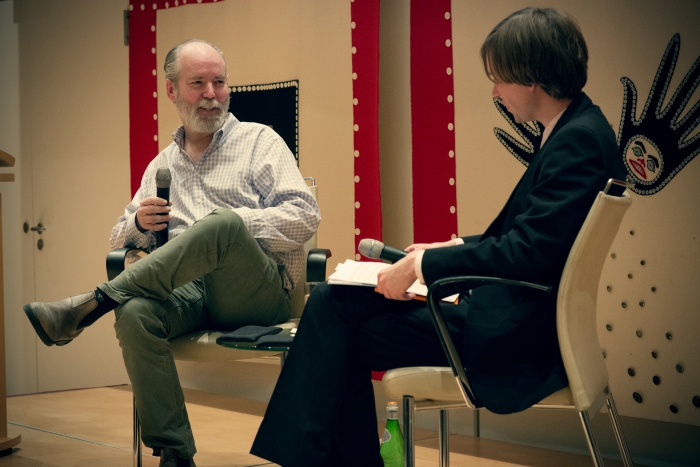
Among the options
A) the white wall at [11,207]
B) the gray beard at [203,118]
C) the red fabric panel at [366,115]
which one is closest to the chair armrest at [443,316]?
the gray beard at [203,118]

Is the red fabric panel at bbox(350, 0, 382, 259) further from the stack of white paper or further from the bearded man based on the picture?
the stack of white paper

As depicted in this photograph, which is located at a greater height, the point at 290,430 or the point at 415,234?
the point at 415,234

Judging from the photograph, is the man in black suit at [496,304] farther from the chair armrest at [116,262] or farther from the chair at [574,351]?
the chair armrest at [116,262]

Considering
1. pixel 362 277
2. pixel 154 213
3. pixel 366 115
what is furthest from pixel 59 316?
pixel 366 115

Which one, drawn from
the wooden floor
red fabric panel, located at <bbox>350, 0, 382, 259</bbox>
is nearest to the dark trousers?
the wooden floor

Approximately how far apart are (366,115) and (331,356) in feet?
5.70

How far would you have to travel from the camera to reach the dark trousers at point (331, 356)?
5.83ft

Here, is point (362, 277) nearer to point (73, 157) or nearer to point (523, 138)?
point (523, 138)

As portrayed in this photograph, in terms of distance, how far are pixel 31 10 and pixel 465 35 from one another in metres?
2.92

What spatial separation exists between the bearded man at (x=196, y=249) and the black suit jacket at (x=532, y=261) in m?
0.89

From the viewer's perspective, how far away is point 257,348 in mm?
2176

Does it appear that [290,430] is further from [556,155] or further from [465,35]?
[465,35]

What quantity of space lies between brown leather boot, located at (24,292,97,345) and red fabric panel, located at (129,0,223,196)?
2123 millimetres

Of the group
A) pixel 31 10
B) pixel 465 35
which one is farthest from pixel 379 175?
pixel 31 10
